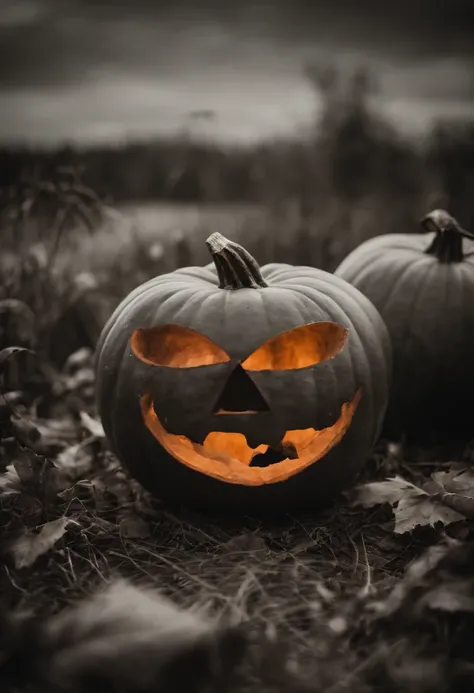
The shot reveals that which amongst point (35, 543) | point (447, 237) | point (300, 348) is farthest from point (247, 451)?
point (447, 237)

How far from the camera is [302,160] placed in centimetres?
480

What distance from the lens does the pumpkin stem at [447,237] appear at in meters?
2.82

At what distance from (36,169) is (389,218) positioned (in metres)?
2.08

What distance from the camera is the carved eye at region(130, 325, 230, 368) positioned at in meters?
2.32

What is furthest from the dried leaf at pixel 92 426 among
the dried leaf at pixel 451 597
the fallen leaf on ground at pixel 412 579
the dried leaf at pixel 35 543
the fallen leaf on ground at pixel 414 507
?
the dried leaf at pixel 451 597

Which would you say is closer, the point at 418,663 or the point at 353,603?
the point at 418,663

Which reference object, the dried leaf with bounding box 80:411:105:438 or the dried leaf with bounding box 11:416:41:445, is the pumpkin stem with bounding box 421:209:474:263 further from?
the dried leaf with bounding box 11:416:41:445

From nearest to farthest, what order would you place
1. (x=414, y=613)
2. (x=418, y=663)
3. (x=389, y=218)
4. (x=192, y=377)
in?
(x=418, y=663)
(x=414, y=613)
(x=192, y=377)
(x=389, y=218)

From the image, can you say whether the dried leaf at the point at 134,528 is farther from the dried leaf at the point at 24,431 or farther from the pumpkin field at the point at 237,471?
the dried leaf at the point at 24,431

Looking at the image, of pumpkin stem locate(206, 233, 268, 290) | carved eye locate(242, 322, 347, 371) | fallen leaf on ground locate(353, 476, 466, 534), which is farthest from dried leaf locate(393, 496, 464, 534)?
pumpkin stem locate(206, 233, 268, 290)

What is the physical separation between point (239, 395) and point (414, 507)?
1.95 feet

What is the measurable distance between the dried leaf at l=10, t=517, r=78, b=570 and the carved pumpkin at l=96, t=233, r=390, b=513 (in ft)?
1.19

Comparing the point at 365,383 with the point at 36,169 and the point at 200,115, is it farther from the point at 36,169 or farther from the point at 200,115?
the point at 200,115

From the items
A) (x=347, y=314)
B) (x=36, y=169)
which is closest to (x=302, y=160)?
(x=36, y=169)
